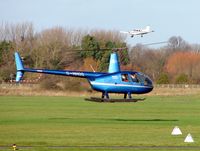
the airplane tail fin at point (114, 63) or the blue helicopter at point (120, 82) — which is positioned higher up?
the airplane tail fin at point (114, 63)

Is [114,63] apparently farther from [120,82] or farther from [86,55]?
[86,55]

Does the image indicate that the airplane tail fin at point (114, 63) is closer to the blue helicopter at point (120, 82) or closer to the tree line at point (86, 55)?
the blue helicopter at point (120, 82)

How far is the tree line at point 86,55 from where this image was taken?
115812mm

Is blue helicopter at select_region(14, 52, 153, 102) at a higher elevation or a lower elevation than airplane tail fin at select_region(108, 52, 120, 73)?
lower

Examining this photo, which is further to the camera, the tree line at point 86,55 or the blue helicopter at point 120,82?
the tree line at point 86,55

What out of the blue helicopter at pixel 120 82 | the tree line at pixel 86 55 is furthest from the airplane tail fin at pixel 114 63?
the tree line at pixel 86 55

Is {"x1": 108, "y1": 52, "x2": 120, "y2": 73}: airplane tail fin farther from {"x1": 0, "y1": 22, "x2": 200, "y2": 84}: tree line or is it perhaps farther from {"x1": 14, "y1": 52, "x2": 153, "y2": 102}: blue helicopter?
{"x1": 0, "y1": 22, "x2": 200, "y2": 84}: tree line

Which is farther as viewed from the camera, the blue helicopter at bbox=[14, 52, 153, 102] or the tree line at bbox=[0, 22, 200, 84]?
the tree line at bbox=[0, 22, 200, 84]

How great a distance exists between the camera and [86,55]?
12750 cm

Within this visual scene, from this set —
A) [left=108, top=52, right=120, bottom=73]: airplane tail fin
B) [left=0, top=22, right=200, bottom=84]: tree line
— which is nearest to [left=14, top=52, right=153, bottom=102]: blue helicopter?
[left=108, top=52, right=120, bottom=73]: airplane tail fin

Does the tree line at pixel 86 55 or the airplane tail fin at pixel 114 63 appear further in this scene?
the tree line at pixel 86 55

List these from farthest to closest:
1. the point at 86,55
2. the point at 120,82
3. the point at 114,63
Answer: the point at 86,55 → the point at 114,63 → the point at 120,82

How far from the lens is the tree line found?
116 meters

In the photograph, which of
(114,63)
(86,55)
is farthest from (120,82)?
(86,55)
